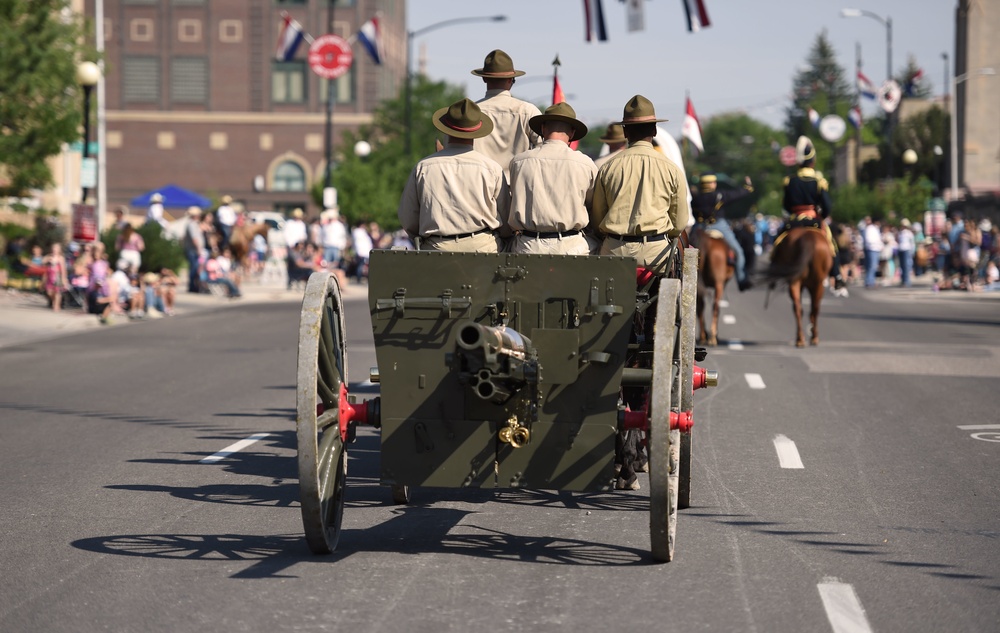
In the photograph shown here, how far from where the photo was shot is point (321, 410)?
7109 mm

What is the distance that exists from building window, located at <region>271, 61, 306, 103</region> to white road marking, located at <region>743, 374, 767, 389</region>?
226 feet

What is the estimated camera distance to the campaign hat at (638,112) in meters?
8.63

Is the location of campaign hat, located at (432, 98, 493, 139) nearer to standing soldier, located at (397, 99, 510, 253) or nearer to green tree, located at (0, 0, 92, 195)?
standing soldier, located at (397, 99, 510, 253)

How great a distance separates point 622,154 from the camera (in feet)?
27.9

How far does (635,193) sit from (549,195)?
0.59 meters

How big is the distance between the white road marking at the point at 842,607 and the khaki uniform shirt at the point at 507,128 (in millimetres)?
3726

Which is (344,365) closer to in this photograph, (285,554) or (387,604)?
(285,554)

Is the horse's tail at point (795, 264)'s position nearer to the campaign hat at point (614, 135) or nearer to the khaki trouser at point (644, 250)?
the campaign hat at point (614, 135)

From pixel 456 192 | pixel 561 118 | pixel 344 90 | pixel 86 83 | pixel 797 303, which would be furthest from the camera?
pixel 344 90

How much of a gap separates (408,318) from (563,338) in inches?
28.7

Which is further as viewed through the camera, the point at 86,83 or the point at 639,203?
the point at 86,83

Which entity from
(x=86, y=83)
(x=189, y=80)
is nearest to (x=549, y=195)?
(x=86, y=83)

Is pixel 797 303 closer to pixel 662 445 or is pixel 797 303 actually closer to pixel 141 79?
pixel 662 445

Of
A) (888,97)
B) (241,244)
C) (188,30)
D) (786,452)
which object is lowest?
(786,452)
